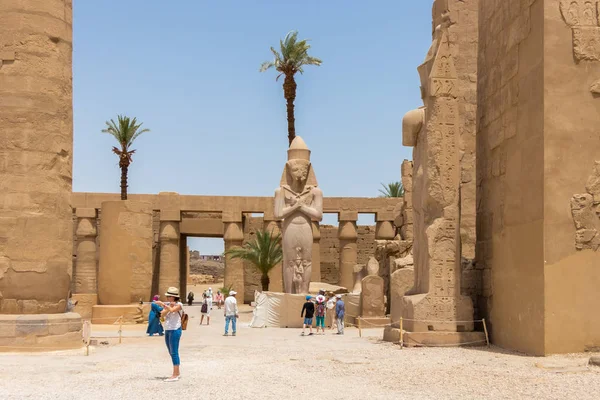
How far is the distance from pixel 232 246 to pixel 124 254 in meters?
11.4

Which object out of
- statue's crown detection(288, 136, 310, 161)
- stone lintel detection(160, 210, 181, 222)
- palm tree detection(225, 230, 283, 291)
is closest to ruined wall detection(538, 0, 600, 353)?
statue's crown detection(288, 136, 310, 161)

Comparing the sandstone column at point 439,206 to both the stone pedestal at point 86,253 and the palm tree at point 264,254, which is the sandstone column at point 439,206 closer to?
the palm tree at point 264,254

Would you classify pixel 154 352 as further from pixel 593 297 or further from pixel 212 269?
pixel 212 269

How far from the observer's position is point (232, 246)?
103 ft

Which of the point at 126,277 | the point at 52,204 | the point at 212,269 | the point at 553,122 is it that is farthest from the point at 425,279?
the point at 212,269

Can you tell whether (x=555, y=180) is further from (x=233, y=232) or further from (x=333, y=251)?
(x=333, y=251)

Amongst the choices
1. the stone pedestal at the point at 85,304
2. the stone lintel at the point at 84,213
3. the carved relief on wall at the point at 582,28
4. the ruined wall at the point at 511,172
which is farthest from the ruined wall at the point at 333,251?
the carved relief on wall at the point at 582,28

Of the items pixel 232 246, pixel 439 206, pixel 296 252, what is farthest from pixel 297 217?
pixel 232 246

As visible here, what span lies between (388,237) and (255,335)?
1770 centimetres

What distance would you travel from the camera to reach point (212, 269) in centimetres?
5900

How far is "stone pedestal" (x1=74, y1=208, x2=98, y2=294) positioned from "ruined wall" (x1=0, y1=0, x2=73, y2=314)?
52.1 feet

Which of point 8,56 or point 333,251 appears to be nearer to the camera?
point 8,56

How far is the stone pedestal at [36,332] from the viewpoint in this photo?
11.0m

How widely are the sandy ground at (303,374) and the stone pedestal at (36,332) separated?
274mm
